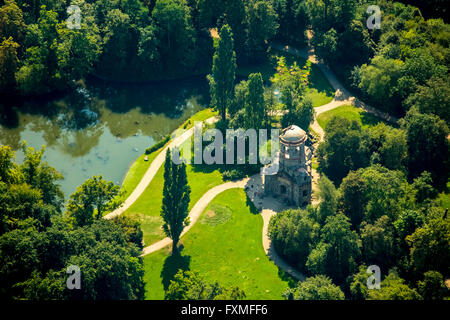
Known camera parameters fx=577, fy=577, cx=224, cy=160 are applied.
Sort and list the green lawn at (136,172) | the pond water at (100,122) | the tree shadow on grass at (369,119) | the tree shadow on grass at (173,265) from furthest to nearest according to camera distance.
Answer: the tree shadow on grass at (369,119) < the pond water at (100,122) < the green lawn at (136,172) < the tree shadow on grass at (173,265)

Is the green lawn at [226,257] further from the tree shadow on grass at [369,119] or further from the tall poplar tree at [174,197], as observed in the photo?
the tree shadow on grass at [369,119]

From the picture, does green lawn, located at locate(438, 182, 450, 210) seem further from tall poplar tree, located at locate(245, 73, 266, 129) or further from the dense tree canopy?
the dense tree canopy

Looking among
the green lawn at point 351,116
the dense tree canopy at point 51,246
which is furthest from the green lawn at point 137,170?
the green lawn at point 351,116

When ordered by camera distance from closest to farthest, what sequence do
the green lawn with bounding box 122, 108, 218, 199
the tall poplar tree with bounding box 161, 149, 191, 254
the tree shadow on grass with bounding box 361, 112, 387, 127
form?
the tall poplar tree with bounding box 161, 149, 191, 254 → the green lawn with bounding box 122, 108, 218, 199 → the tree shadow on grass with bounding box 361, 112, 387, 127

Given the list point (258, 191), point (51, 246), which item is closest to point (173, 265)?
point (51, 246)

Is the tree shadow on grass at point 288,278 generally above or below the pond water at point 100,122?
below

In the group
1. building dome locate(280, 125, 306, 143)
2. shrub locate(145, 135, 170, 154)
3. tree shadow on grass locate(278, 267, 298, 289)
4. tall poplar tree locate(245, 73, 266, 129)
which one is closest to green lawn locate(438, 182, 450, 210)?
building dome locate(280, 125, 306, 143)
